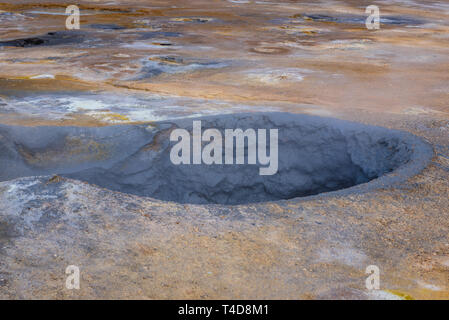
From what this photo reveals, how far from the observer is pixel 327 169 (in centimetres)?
444

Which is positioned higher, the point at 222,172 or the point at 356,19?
the point at 356,19

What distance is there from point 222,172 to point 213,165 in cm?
10

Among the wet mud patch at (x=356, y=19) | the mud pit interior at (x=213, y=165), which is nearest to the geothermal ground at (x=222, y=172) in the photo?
the mud pit interior at (x=213, y=165)

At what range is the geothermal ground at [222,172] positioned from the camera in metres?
2.33

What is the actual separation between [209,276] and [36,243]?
90 cm

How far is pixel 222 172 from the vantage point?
14.1 ft

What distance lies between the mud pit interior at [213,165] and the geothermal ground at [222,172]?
12mm

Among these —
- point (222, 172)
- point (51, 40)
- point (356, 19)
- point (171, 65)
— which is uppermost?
point (356, 19)

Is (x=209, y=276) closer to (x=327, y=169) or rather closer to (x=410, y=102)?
(x=327, y=169)

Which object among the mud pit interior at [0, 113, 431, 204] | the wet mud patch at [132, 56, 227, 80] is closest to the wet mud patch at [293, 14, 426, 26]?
the wet mud patch at [132, 56, 227, 80]

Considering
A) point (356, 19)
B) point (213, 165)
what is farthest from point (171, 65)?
point (356, 19)

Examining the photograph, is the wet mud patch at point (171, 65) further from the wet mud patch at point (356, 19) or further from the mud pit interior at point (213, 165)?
the wet mud patch at point (356, 19)

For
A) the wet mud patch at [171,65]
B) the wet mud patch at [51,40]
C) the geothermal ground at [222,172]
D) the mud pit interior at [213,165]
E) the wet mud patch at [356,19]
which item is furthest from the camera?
the wet mud patch at [356,19]

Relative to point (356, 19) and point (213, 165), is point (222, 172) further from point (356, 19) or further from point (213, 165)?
point (356, 19)
